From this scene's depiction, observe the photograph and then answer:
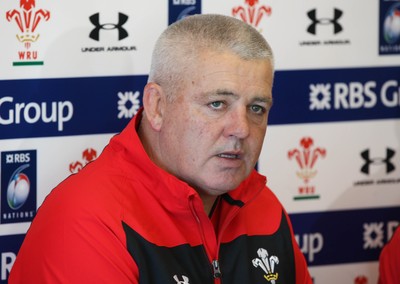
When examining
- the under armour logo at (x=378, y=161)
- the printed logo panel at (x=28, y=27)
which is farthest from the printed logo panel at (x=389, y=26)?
the printed logo panel at (x=28, y=27)

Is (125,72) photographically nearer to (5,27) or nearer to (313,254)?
(5,27)

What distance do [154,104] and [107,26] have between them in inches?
23.0

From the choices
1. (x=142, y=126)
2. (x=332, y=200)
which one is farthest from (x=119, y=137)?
(x=332, y=200)

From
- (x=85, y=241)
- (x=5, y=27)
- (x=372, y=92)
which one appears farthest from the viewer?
(x=372, y=92)

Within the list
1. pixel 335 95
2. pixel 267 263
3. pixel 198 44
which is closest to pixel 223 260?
pixel 267 263

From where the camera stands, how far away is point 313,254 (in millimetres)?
3117

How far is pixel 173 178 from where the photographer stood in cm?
211

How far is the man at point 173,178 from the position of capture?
6.57ft

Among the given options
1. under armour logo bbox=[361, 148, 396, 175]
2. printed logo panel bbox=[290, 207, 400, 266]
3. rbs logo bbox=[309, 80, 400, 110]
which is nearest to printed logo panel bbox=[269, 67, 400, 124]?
rbs logo bbox=[309, 80, 400, 110]

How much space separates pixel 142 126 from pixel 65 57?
477mm

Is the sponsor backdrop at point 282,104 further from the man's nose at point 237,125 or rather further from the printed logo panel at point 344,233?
the man's nose at point 237,125

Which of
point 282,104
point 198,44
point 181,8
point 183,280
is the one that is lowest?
point 183,280

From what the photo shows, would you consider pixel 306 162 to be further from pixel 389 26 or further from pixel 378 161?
pixel 389 26

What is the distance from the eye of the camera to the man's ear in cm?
215
